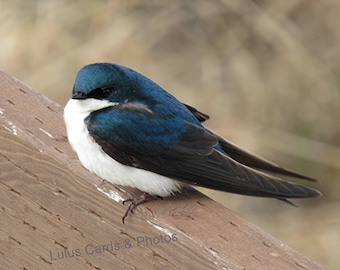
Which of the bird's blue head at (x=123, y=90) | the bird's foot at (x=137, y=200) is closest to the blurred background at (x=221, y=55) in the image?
the bird's blue head at (x=123, y=90)

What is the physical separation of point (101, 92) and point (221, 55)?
73.7 inches

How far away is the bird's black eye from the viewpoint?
152 centimetres

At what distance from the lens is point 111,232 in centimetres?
116

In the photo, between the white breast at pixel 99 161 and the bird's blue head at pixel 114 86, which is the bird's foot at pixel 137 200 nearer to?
the white breast at pixel 99 161

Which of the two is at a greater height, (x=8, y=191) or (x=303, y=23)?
(x=303, y=23)

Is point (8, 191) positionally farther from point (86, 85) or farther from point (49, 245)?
point (86, 85)

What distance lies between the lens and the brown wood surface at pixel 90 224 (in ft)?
3.59

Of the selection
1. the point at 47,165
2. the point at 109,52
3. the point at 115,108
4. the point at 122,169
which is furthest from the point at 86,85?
the point at 109,52

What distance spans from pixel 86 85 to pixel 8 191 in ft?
1.00

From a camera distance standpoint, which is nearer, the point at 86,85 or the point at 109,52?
the point at 86,85

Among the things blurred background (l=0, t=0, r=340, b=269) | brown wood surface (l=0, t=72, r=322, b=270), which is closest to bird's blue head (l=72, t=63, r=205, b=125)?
brown wood surface (l=0, t=72, r=322, b=270)

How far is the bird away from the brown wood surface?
79 millimetres

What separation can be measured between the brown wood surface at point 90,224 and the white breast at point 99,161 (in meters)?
0.02

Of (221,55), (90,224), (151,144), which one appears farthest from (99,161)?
(221,55)
